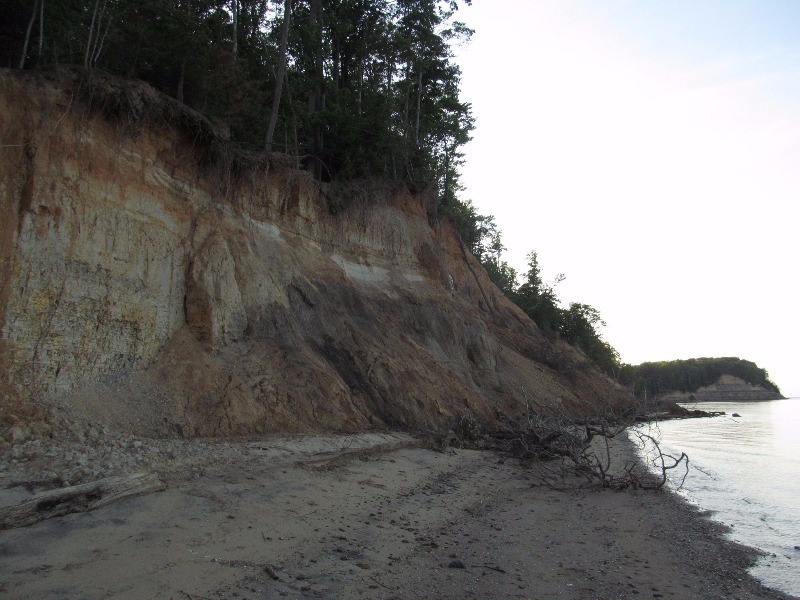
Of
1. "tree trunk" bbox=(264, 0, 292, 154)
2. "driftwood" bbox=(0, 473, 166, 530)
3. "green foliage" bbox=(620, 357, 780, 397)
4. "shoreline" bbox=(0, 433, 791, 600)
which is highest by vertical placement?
"tree trunk" bbox=(264, 0, 292, 154)

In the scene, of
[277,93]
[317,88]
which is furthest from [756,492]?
[317,88]

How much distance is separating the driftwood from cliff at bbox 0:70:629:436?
8.30ft

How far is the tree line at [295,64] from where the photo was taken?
45.6 feet

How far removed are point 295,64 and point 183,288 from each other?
14650mm

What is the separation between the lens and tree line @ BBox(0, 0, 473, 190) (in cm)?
1391

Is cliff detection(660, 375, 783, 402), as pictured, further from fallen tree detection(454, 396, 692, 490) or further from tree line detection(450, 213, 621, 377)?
fallen tree detection(454, 396, 692, 490)

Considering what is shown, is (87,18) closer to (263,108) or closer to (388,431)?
(263,108)

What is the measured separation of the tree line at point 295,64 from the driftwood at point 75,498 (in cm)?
904

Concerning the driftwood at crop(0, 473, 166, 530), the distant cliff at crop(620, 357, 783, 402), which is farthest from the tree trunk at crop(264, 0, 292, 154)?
the distant cliff at crop(620, 357, 783, 402)

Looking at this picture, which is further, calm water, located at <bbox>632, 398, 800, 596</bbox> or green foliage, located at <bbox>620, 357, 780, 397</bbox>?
green foliage, located at <bbox>620, 357, 780, 397</bbox>

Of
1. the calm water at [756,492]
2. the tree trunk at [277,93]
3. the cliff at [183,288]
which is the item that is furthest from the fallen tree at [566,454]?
the tree trunk at [277,93]

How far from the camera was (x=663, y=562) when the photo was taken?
645cm

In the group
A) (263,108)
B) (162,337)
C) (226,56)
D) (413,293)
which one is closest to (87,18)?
(226,56)

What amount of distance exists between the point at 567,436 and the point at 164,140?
1102 cm
